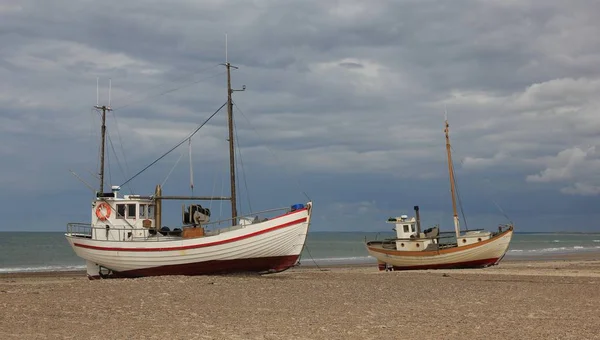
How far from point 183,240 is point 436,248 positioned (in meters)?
17.5

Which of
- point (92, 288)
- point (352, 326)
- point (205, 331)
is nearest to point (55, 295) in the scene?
point (92, 288)

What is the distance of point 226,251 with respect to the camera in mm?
28859

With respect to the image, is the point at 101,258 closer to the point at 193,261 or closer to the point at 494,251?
the point at 193,261

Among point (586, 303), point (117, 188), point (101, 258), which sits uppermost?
point (117, 188)

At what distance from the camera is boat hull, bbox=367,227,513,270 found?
3969cm

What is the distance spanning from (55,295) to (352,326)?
413 inches

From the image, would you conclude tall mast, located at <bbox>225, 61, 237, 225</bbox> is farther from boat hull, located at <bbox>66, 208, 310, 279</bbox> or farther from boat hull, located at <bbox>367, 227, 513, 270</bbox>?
boat hull, located at <bbox>367, 227, 513, 270</bbox>

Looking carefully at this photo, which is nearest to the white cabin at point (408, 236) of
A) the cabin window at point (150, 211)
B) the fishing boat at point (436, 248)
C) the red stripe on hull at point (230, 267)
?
the fishing boat at point (436, 248)

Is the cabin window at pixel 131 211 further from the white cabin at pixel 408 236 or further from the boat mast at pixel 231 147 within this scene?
the white cabin at pixel 408 236

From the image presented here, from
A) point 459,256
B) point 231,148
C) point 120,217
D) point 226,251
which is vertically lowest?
point 459,256

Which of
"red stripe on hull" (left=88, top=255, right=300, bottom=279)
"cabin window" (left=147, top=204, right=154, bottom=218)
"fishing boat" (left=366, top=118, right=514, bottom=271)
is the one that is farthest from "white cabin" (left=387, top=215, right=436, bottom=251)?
"cabin window" (left=147, top=204, right=154, bottom=218)

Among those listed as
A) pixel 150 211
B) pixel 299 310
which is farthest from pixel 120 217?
pixel 299 310

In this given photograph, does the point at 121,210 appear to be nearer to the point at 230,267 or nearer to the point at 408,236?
the point at 230,267

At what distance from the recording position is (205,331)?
48.1 ft
